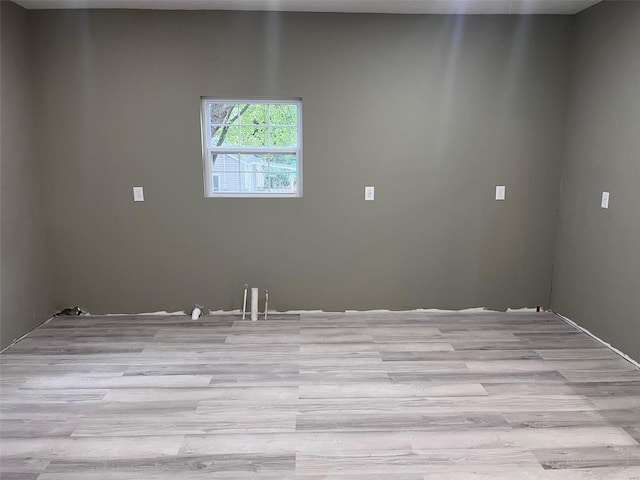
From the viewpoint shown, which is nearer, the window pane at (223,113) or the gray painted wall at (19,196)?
the gray painted wall at (19,196)

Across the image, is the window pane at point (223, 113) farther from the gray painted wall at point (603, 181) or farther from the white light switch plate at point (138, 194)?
the gray painted wall at point (603, 181)

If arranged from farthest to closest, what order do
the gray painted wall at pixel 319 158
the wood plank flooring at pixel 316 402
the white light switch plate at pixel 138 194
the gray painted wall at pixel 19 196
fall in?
the white light switch plate at pixel 138 194
the gray painted wall at pixel 319 158
the gray painted wall at pixel 19 196
the wood plank flooring at pixel 316 402

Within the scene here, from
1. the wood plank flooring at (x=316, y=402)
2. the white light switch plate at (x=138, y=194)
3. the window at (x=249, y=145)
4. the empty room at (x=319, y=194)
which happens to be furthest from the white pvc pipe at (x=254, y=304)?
the white light switch plate at (x=138, y=194)

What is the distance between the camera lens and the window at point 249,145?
389 centimetres

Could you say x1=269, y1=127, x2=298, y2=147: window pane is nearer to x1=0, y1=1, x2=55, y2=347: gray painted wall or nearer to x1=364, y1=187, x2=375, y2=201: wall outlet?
x1=364, y1=187, x2=375, y2=201: wall outlet

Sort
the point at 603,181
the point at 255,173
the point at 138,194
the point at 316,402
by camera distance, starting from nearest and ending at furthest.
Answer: the point at 316,402 < the point at 603,181 < the point at 138,194 < the point at 255,173

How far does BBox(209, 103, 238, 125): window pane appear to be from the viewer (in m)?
3.89

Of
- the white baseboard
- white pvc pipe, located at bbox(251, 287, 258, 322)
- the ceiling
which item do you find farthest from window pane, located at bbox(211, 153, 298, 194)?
the white baseboard

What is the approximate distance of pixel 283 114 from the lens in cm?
392

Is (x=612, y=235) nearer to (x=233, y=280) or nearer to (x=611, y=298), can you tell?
(x=611, y=298)

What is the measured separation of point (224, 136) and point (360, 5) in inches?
60.4

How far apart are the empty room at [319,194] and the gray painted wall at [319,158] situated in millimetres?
17

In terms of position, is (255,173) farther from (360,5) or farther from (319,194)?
(360,5)

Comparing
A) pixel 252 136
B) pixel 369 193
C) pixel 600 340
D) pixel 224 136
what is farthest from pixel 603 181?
pixel 224 136
